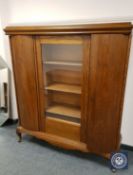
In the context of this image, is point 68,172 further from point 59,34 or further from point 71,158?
point 59,34

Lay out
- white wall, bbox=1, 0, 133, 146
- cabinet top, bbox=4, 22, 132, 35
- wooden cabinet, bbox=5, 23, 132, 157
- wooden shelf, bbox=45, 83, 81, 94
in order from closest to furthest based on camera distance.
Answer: cabinet top, bbox=4, 22, 132, 35 < wooden cabinet, bbox=5, 23, 132, 157 < white wall, bbox=1, 0, 133, 146 < wooden shelf, bbox=45, 83, 81, 94

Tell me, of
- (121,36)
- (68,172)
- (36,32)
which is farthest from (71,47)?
(68,172)

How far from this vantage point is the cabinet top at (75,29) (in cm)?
144

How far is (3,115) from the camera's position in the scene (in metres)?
2.89

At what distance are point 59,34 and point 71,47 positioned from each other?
22cm

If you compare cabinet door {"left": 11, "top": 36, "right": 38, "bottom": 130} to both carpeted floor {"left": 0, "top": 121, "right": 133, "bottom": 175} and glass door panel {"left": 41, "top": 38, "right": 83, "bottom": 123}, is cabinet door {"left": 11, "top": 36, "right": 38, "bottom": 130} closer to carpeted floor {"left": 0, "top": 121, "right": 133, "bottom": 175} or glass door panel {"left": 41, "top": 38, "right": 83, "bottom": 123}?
glass door panel {"left": 41, "top": 38, "right": 83, "bottom": 123}

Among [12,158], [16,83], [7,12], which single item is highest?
[7,12]

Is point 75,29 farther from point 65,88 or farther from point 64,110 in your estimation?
point 64,110

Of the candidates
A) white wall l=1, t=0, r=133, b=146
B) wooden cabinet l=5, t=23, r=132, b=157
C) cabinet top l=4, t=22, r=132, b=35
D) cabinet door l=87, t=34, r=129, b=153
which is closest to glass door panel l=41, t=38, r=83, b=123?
wooden cabinet l=5, t=23, r=132, b=157

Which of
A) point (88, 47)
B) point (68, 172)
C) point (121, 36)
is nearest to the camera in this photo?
point (121, 36)

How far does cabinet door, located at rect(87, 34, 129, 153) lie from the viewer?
1538mm

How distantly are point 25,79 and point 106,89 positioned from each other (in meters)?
0.98

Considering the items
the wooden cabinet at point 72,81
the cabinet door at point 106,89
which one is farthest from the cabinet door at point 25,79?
the cabinet door at point 106,89

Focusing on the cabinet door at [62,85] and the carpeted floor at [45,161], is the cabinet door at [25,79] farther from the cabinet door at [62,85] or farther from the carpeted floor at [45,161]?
the carpeted floor at [45,161]
